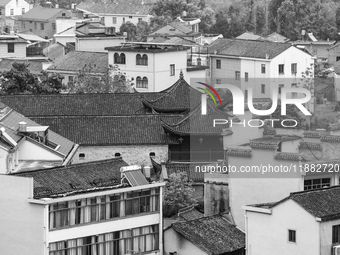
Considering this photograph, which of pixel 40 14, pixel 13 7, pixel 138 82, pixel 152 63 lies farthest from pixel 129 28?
pixel 152 63

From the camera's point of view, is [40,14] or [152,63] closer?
[152,63]

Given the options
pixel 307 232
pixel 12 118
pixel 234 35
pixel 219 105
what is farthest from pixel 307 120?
pixel 234 35

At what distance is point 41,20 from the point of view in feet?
363

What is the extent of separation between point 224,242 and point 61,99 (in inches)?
887

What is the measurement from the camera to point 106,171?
43875 mm

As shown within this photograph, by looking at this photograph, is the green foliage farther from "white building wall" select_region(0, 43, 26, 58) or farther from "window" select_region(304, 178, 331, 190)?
"window" select_region(304, 178, 331, 190)

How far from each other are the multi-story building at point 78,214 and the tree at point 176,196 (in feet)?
11.5

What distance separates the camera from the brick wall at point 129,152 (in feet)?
177

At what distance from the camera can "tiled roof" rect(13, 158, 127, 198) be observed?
39.1m

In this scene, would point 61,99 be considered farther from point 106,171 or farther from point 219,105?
point 106,171

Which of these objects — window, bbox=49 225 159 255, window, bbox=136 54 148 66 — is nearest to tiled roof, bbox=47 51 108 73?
window, bbox=136 54 148 66

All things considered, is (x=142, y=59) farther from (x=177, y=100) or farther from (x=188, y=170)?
(x=188, y=170)

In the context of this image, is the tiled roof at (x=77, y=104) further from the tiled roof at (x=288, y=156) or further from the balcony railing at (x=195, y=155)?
the tiled roof at (x=288, y=156)

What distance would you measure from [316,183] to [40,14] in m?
75.9
